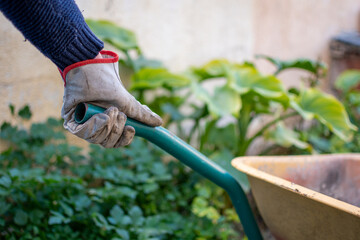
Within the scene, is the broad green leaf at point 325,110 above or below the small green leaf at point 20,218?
above

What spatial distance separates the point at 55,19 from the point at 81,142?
4.08 feet

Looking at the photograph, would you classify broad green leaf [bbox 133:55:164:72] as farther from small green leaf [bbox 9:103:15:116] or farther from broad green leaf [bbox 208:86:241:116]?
small green leaf [bbox 9:103:15:116]

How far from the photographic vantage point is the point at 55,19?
0.75 meters

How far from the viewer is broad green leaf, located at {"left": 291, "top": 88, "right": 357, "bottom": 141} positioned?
1982mm

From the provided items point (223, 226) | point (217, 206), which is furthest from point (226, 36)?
point (223, 226)

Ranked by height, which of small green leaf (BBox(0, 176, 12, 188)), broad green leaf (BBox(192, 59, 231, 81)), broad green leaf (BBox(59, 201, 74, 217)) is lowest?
broad green leaf (BBox(59, 201, 74, 217))

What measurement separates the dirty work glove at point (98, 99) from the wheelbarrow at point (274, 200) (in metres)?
0.02

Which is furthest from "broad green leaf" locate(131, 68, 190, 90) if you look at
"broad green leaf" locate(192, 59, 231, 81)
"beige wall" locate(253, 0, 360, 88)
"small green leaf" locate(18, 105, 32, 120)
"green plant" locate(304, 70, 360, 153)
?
"beige wall" locate(253, 0, 360, 88)

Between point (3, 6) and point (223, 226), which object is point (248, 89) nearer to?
point (223, 226)

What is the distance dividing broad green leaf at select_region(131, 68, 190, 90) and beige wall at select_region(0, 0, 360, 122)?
0.42 metres

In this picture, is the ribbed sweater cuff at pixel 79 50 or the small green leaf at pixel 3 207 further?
the small green leaf at pixel 3 207

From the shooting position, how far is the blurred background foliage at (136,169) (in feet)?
4.54

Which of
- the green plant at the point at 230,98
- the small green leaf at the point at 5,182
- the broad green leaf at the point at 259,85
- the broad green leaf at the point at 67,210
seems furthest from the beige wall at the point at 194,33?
the broad green leaf at the point at 259,85

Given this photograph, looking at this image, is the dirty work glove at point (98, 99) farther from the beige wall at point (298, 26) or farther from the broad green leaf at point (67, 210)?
the beige wall at point (298, 26)
